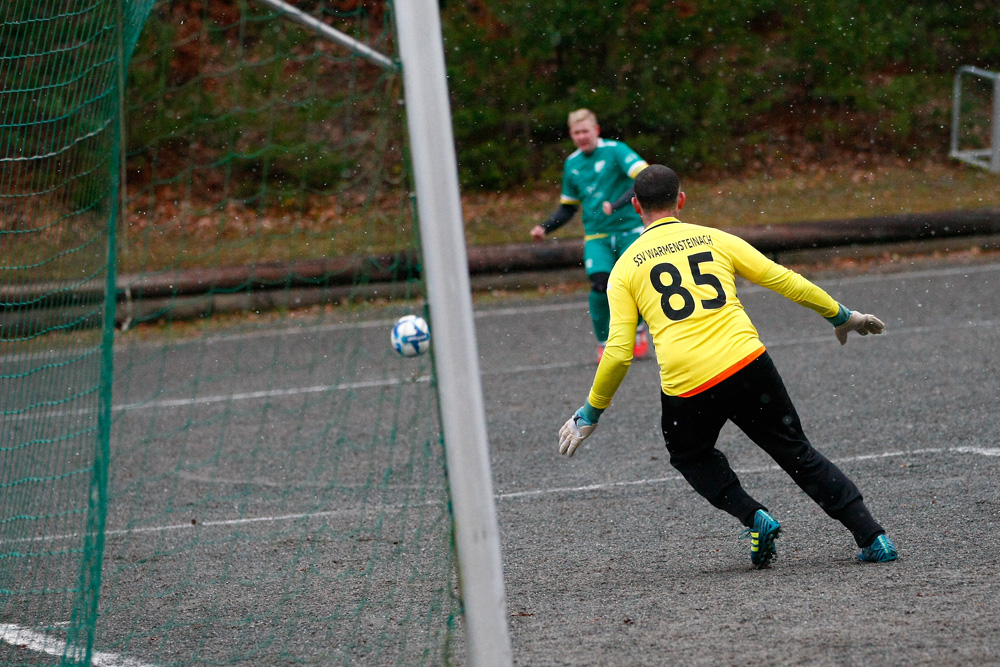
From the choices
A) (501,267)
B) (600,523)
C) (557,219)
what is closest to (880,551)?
(600,523)

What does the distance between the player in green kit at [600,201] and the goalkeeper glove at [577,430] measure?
4990 millimetres

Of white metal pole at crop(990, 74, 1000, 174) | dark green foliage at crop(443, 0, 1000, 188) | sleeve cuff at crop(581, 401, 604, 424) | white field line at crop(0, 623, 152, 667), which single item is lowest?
white field line at crop(0, 623, 152, 667)

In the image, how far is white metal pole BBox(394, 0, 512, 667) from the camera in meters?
3.31

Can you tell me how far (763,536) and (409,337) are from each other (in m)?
4.17

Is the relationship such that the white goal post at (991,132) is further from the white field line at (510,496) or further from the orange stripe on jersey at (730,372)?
the orange stripe on jersey at (730,372)

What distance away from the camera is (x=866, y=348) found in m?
9.86

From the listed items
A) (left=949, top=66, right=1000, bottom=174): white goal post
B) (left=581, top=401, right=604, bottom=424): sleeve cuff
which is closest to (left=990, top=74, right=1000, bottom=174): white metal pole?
(left=949, top=66, right=1000, bottom=174): white goal post

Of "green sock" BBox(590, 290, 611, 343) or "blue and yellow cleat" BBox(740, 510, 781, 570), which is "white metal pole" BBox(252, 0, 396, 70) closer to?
"blue and yellow cleat" BBox(740, 510, 781, 570)

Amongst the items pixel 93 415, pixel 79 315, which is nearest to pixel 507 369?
pixel 93 415

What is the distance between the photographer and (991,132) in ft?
62.7

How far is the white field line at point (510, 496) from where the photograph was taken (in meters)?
6.37

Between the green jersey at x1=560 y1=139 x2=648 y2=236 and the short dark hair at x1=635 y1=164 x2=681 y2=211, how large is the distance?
483 cm

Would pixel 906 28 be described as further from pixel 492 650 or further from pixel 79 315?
pixel 492 650

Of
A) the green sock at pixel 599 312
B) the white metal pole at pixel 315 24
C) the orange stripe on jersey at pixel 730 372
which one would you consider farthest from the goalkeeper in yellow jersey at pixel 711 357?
the green sock at pixel 599 312
